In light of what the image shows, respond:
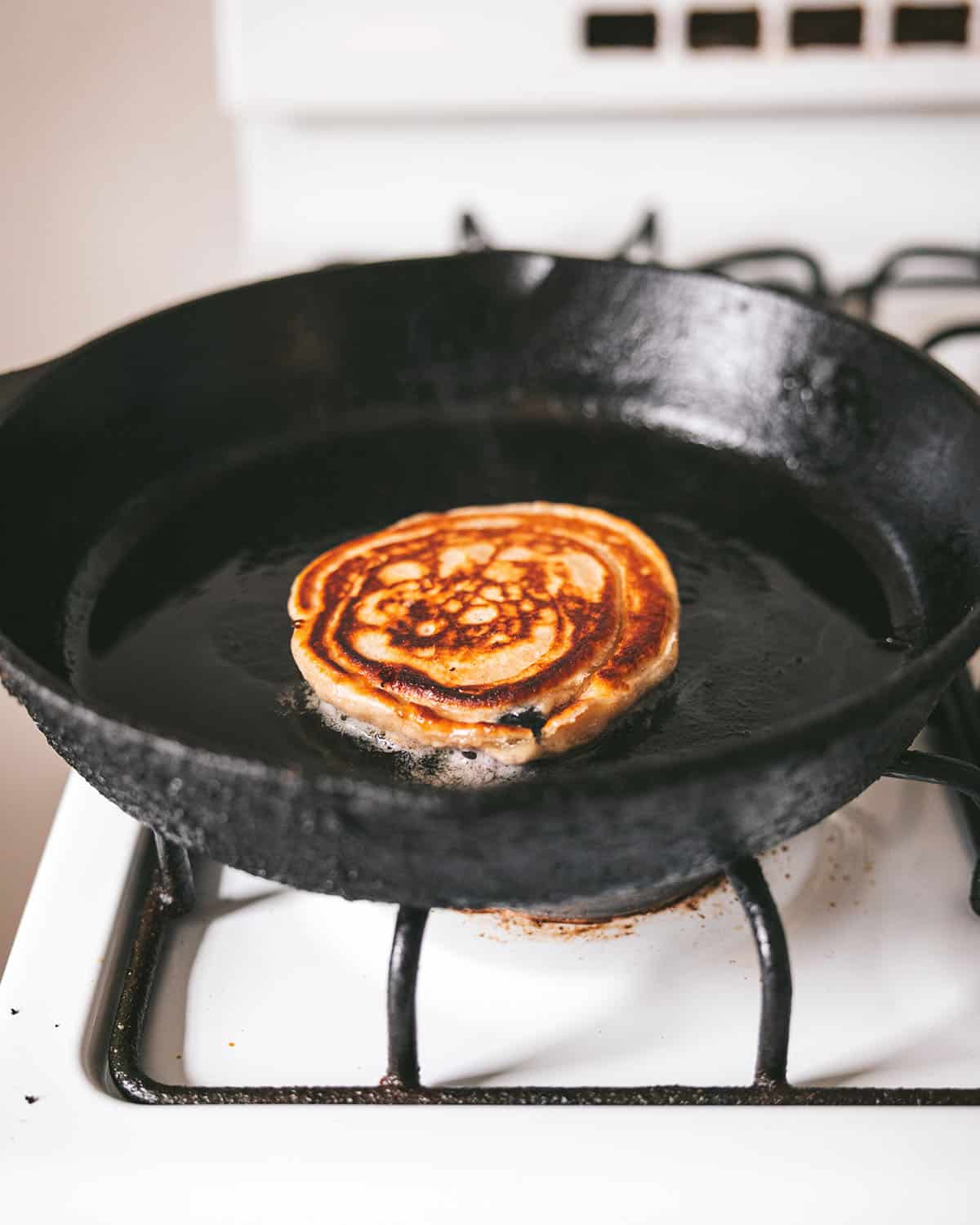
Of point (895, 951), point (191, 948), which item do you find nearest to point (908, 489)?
point (895, 951)

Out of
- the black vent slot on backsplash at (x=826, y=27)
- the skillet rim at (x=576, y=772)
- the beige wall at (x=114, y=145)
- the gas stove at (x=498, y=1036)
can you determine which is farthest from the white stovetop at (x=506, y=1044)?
the beige wall at (x=114, y=145)

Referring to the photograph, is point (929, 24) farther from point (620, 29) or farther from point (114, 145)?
point (114, 145)

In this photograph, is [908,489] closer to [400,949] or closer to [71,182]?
[400,949]

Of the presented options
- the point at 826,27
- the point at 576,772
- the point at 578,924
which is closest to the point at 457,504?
the point at 578,924

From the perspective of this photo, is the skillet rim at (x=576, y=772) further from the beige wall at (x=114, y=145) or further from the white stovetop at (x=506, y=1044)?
the beige wall at (x=114, y=145)

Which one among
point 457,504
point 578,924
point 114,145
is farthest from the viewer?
point 114,145
